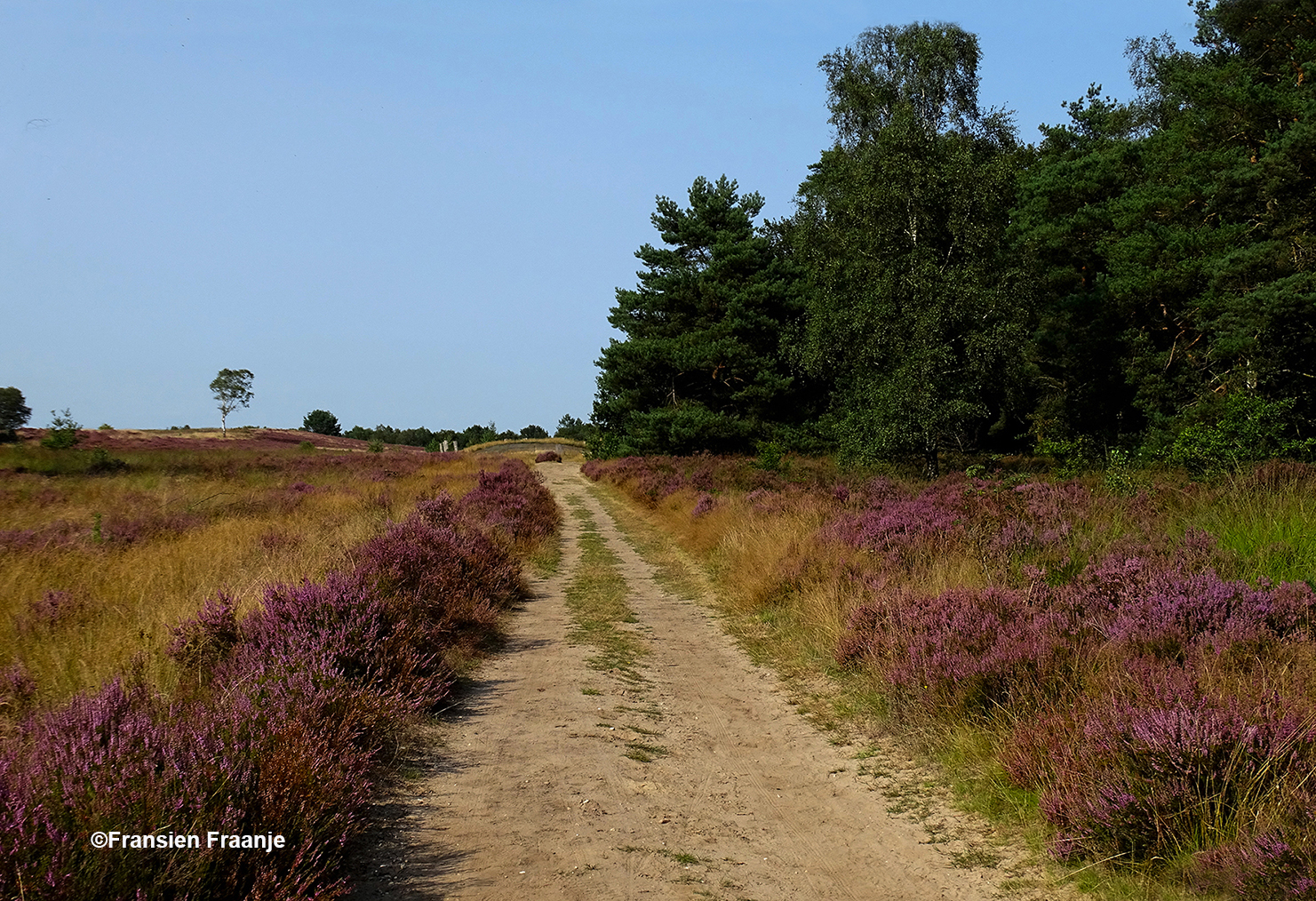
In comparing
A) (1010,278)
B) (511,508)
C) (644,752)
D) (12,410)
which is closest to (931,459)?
(1010,278)

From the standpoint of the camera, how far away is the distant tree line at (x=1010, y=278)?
22594mm

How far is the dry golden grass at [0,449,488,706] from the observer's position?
5926 mm

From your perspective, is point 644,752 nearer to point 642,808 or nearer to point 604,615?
point 642,808

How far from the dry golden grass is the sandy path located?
2270mm

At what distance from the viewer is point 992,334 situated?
955 inches

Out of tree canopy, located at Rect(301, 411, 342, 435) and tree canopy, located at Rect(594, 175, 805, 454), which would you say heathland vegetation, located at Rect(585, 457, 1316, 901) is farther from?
tree canopy, located at Rect(301, 411, 342, 435)

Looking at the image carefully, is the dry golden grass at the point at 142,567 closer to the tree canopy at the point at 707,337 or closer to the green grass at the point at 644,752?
the green grass at the point at 644,752

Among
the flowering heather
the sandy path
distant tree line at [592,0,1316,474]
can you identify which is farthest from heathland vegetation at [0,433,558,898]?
distant tree line at [592,0,1316,474]

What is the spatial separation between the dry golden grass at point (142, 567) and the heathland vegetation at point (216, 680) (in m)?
0.04

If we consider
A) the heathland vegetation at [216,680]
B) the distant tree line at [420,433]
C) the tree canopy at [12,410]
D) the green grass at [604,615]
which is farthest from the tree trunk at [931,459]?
the distant tree line at [420,433]

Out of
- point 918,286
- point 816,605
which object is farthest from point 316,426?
point 816,605

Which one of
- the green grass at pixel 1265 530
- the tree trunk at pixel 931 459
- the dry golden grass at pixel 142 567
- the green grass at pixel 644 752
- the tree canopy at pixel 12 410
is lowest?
the green grass at pixel 644 752
